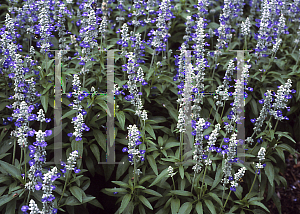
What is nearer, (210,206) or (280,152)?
(210,206)

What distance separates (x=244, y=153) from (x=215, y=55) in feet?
6.23

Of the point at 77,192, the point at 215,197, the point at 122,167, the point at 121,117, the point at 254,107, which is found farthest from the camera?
the point at 254,107

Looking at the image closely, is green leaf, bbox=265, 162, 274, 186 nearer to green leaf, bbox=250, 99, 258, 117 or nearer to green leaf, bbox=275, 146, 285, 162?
green leaf, bbox=275, 146, 285, 162

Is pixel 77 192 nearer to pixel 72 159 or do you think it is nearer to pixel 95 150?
pixel 72 159

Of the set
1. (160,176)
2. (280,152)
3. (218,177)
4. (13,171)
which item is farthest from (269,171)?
(13,171)

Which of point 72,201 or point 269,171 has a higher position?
point 269,171

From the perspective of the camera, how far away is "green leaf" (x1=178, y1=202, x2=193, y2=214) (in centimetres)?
409

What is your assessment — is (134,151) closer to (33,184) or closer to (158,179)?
(158,179)

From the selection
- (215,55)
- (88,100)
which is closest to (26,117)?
(88,100)

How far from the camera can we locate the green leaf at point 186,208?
13.4 feet

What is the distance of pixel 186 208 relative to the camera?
4137mm

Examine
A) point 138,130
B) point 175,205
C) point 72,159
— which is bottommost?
point 175,205

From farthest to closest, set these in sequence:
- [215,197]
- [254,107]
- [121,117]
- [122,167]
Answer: [254,107] < [122,167] < [121,117] < [215,197]

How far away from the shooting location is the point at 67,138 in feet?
16.2
